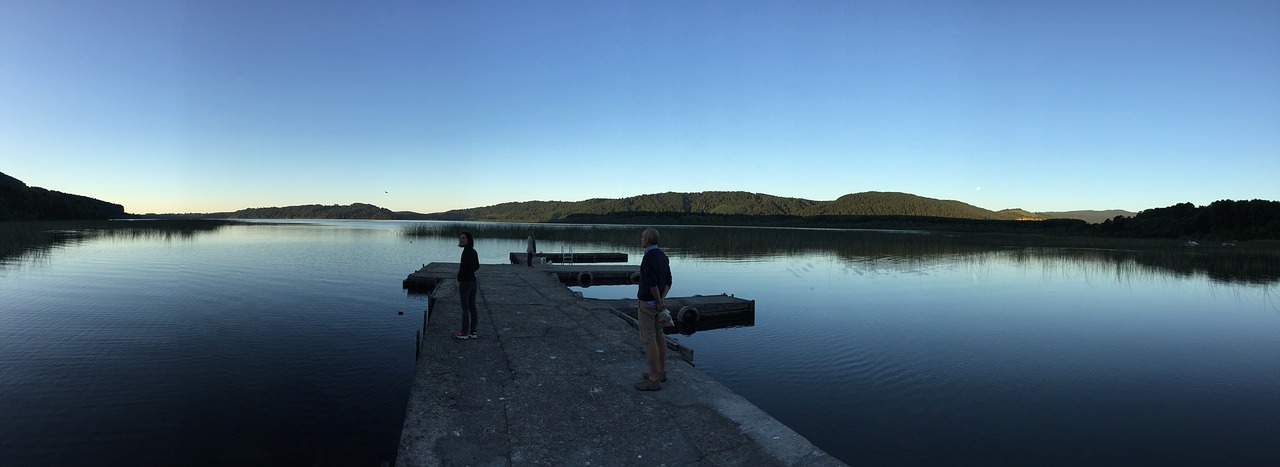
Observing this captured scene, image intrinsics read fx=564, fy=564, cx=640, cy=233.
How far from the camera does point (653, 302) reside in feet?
23.6

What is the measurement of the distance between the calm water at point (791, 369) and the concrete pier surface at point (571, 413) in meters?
1.94

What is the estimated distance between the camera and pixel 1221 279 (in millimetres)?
29328

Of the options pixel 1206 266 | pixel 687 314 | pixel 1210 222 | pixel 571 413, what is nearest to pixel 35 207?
pixel 687 314

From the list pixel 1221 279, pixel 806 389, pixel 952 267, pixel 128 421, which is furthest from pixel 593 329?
pixel 1221 279

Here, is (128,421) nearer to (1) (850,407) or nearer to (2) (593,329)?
(2) (593,329)

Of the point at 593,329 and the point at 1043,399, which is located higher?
the point at 593,329

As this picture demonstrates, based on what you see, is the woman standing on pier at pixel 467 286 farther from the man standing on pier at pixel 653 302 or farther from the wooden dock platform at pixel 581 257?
the wooden dock platform at pixel 581 257

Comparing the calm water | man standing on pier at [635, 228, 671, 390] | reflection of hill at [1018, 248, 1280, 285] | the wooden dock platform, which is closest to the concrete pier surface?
man standing on pier at [635, 228, 671, 390]

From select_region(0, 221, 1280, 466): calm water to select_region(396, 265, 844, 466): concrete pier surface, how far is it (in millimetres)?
1944

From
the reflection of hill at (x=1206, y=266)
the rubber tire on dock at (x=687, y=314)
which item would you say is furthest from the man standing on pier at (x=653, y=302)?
the reflection of hill at (x=1206, y=266)

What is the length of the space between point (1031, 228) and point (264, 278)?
141668 millimetres

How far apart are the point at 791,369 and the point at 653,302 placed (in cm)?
652

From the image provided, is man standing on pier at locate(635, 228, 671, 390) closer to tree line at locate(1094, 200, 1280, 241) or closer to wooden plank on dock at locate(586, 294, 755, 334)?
wooden plank on dock at locate(586, 294, 755, 334)

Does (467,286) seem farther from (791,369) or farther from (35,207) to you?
(35,207)
